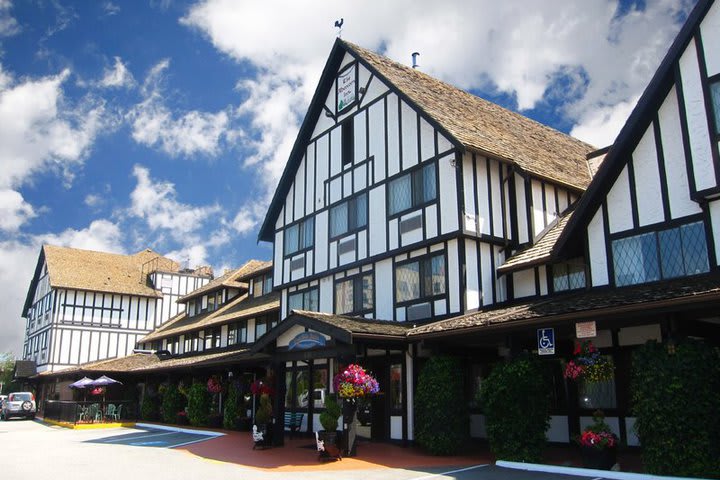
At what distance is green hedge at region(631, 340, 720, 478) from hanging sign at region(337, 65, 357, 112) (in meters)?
15.1

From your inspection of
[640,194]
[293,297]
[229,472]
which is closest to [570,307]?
[640,194]

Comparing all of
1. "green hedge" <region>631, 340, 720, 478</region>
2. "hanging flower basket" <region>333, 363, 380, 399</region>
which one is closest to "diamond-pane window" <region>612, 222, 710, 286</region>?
"green hedge" <region>631, 340, 720, 478</region>

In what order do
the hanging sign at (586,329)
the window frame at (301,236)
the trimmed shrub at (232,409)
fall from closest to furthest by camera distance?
the hanging sign at (586,329), the window frame at (301,236), the trimmed shrub at (232,409)

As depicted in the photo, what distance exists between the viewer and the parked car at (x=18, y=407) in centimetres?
4369

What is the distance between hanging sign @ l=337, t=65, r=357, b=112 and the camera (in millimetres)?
23844

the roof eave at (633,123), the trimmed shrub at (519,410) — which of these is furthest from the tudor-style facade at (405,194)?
the trimmed shrub at (519,410)

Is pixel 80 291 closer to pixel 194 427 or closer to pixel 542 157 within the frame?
pixel 194 427

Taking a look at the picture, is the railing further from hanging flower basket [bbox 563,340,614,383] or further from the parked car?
hanging flower basket [bbox 563,340,614,383]

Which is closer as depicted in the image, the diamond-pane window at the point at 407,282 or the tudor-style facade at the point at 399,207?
the tudor-style facade at the point at 399,207

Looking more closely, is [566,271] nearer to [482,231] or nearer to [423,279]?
[482,231]

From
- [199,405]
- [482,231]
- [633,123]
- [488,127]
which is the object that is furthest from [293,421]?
[633,123]

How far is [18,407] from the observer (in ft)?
144

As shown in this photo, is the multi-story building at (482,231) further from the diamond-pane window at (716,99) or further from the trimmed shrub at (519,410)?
the trimmed shrub at (519,410)

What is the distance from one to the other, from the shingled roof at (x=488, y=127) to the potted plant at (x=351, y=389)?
23.8 feet
